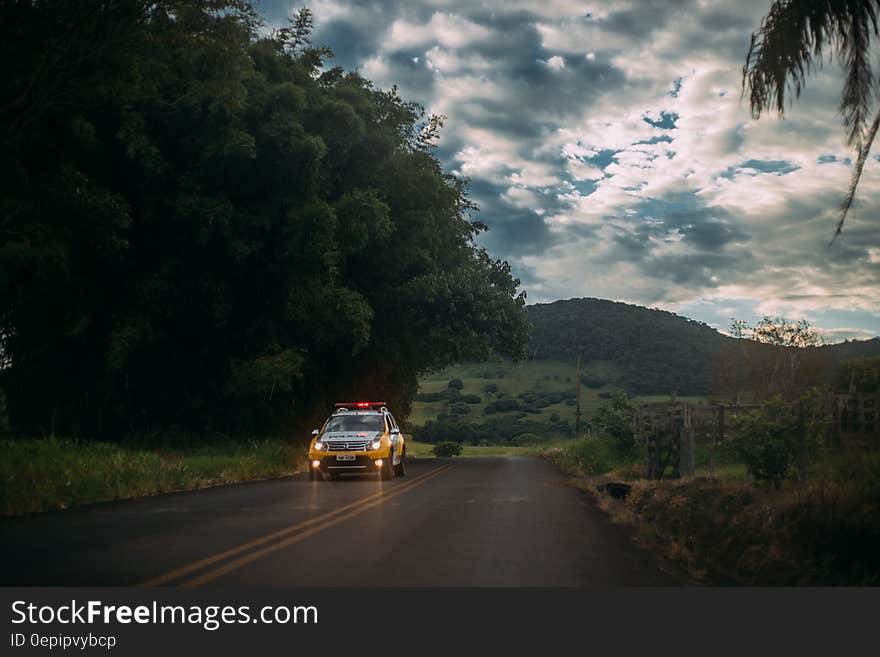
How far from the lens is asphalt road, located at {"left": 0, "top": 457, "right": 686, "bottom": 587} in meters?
8.00

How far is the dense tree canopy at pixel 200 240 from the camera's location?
2206 cm

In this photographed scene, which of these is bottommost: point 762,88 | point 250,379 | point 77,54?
point 250,379

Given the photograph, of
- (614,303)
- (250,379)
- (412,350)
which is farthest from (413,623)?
(614,303)

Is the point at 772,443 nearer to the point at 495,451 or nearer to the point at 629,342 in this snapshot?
the point at 495,451

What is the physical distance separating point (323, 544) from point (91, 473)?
7.82 m

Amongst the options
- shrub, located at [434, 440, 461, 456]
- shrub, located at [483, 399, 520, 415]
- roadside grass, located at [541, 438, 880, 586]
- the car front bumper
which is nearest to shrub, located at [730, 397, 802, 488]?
roadside grass, located at [541, 438, 880, 586]

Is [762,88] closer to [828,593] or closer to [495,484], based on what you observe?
[828,593]

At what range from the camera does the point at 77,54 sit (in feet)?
54.0

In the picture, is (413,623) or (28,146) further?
(28,146)

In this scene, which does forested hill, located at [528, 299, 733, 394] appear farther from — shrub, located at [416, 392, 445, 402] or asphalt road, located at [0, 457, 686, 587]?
asphalt road, located at [0, 457, 686, 587]

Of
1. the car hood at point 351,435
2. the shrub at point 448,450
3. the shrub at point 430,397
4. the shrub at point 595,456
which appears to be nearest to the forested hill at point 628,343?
the shrub at point 430,397

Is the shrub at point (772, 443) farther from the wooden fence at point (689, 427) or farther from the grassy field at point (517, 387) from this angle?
the grassy field at point (517, 387)

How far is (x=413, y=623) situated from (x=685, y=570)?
431cm

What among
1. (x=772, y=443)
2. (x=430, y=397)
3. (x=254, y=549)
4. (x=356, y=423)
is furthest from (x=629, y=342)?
(x=254, y=549)
